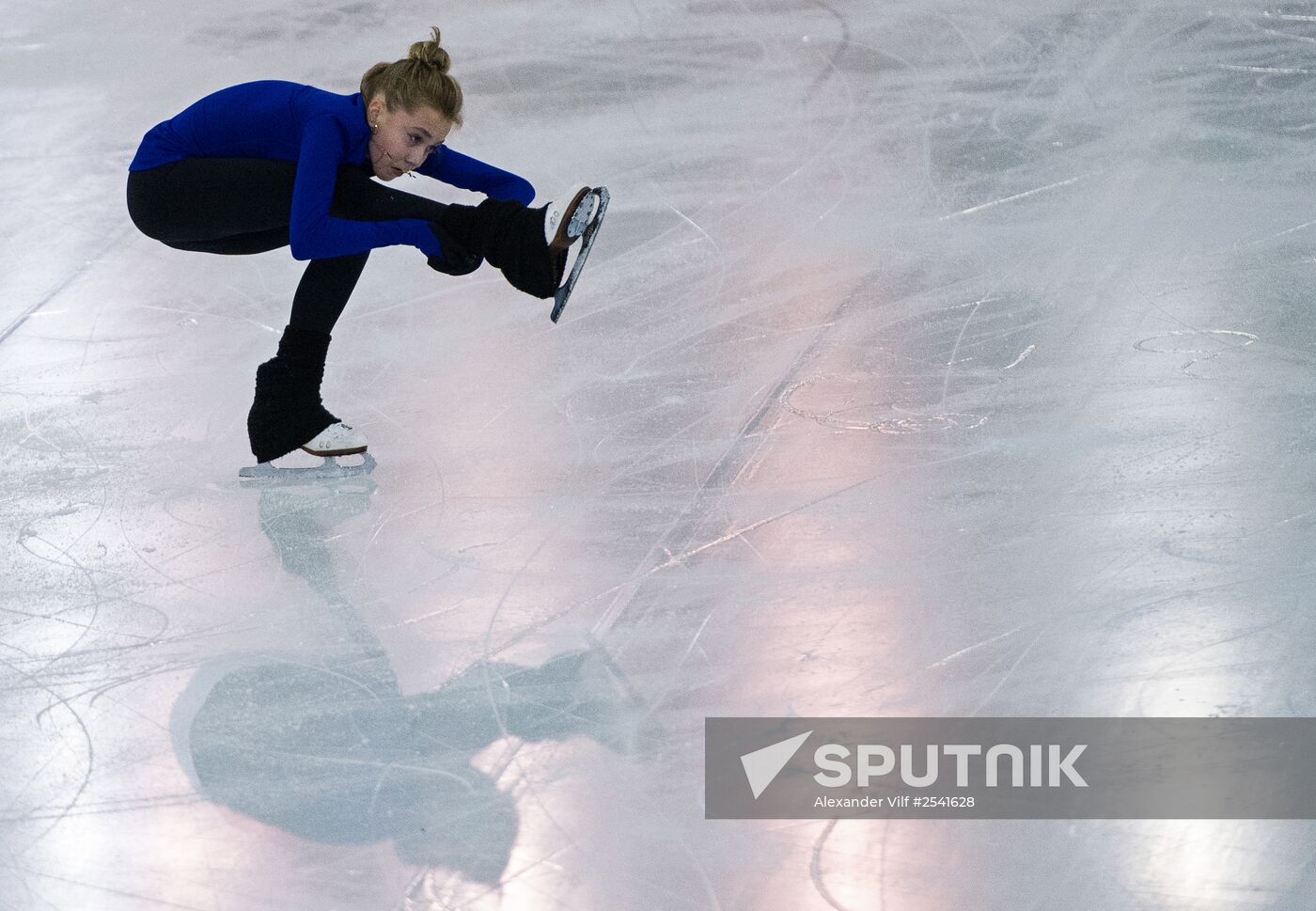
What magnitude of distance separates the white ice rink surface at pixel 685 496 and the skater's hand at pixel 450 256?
39 centimetres

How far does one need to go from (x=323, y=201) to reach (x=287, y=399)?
17.3 inches

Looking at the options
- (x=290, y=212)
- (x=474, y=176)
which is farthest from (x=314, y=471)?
(x=474, y=176)

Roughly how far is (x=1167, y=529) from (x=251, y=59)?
11.1ft

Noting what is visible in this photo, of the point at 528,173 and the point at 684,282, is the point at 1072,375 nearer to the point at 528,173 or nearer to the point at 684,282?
the point at 684,282

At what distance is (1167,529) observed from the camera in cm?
251

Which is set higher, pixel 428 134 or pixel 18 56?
pixel 428 134

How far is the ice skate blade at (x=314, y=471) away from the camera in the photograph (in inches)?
110

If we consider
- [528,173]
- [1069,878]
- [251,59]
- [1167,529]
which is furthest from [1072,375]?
[251,59]

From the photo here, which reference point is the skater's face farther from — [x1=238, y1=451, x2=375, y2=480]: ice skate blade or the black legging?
[x1=238, y1=451, x2=375, y2=480]: ice skate blade

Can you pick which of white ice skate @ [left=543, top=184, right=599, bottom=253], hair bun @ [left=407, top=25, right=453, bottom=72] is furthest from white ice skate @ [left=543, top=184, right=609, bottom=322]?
hair bun @ [left=407, top=25, right=453, bottom=72]

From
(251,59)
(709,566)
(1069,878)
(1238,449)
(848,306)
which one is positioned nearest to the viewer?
(1069,878)

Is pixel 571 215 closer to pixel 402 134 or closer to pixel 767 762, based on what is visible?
pixel 402 134

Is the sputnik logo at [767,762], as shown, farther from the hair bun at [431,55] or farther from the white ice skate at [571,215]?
the hair bun at [431,55]

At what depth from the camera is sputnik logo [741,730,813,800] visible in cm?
200
